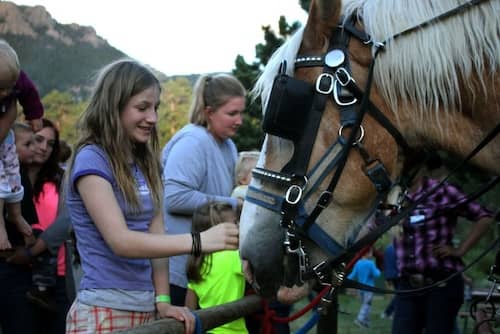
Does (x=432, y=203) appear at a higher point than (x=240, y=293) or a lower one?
higher

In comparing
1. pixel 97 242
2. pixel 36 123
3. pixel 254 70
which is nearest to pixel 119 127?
pixel 97 242

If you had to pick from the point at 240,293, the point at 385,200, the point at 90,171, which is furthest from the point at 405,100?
the point at 240,293

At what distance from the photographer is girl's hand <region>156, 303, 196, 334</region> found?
2.65m

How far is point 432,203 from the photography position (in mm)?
4668

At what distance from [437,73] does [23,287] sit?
8.90 ft

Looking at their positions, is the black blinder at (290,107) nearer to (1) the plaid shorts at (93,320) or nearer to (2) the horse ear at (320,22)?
(2) the horse ear at (320,22)

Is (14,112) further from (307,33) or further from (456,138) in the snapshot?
(456,138)

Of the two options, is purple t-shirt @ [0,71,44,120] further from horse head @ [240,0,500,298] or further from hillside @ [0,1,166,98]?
horse head @ [240,0,500,298]

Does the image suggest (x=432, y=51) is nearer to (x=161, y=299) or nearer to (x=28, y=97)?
(x=161, y=299)

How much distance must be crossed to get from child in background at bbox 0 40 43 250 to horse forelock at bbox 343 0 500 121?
1.86 meters

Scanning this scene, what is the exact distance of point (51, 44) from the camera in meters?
4.68

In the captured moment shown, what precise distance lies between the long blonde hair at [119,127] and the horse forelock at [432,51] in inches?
38.6

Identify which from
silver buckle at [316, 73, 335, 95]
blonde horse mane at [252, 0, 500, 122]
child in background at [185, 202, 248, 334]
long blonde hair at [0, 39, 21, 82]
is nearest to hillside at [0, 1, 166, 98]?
long blonde hair at [0, 39, 21, 82]

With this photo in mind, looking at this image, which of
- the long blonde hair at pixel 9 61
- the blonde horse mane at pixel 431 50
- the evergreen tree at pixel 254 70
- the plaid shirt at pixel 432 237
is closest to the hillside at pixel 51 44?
the long blonde hair at pixel 9 61
